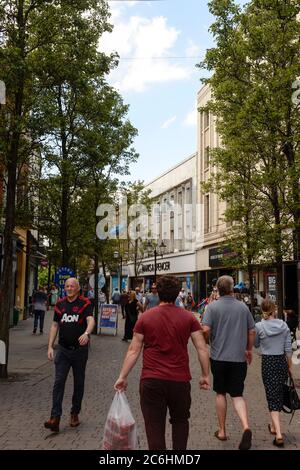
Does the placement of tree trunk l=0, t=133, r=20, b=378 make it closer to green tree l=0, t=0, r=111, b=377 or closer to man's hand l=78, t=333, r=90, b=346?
green tree l=0, t=0, r=111, b=377

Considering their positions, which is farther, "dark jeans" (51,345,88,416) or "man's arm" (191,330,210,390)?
"dark jeans" (51,345,88,416)

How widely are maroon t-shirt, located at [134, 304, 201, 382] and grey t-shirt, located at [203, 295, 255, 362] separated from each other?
1.67 m

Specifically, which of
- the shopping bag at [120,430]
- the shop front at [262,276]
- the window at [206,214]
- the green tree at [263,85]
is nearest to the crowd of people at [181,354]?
the shopping bag at [120,430]

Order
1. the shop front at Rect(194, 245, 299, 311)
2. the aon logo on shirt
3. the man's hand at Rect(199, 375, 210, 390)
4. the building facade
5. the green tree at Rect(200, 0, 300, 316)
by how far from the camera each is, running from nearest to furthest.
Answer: the man's hand at Rect(199, 375, 210, 390), the aon logo on shirt, the green tree at Rect(200, 0, 300, 316), the shop front at Rect(194, 245, 299, 311), the building facade

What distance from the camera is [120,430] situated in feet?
14.9

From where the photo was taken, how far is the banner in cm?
2302

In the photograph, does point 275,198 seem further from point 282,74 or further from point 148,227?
point 148,227

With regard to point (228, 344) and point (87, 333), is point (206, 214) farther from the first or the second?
point (228, 344)

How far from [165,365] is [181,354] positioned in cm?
17

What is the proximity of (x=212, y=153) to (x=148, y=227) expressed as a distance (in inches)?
1550

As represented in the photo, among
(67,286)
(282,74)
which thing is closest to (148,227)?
(282,74)

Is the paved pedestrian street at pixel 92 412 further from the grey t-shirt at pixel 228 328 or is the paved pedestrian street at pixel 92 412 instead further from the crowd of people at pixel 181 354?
the grey t-shirt at pixel 228 328

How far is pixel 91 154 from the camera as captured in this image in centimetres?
1769

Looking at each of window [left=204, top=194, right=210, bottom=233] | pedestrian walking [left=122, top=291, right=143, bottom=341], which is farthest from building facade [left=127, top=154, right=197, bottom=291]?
pedestrian walking [left=122, top=291, right=143, bottom=341]
